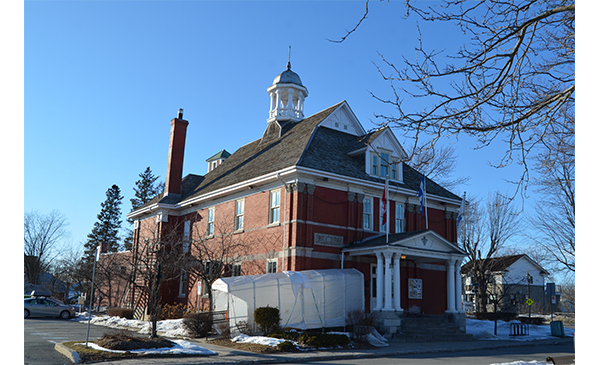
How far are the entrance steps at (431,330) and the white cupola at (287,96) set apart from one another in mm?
16327

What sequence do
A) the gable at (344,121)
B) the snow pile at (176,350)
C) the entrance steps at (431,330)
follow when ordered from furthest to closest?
1. the gable at (344,121)
2. the entrance steps at (431,330)
3. the snow pile at (176,350)

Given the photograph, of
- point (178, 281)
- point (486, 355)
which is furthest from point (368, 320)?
point (178, 281)

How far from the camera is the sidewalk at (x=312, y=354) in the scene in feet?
47.4

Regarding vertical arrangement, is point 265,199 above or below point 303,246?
above

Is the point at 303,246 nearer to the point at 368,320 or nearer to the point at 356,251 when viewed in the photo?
the point at 356,251

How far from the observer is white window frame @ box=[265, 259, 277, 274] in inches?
1003

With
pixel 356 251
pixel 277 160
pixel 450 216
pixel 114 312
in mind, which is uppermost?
pixel 277 160

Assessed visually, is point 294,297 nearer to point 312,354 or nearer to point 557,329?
point 312,354

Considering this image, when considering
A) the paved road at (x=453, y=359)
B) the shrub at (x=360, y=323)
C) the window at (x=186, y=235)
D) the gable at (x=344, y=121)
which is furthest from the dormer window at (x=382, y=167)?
the window at (x=186, y=235)

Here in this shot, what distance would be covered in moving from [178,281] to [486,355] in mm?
21390

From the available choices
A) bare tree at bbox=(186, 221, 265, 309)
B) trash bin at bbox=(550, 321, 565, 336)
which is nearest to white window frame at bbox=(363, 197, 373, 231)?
bare tree at bbox=(186, 221, 265, 309)

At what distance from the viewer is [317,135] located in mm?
28953

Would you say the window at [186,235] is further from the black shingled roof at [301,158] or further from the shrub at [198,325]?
the shrub at [198,325]

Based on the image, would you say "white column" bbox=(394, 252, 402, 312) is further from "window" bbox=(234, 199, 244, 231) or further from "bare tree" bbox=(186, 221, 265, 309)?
"window" bbox=(234, 199, 244, 231)
